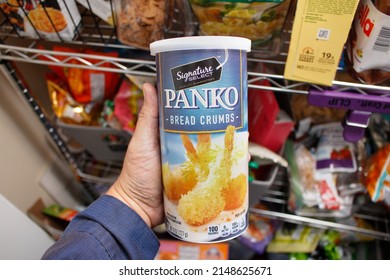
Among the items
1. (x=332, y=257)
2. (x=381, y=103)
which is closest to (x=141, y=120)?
(x=381, y=103)

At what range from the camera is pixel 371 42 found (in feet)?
1.50

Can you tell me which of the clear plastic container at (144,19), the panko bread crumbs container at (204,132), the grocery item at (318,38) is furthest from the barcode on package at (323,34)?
the clear plastic container at (144,19)

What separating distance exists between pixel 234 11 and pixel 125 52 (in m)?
0.29

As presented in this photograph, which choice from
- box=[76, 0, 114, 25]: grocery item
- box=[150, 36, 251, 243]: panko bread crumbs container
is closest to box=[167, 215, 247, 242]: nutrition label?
box=[150, 36, 251, 243]: panko bread crumbs container

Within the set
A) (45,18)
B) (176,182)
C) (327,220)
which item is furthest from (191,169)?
(327,220)

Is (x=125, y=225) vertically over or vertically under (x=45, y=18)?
under

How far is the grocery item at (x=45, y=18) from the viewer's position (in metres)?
0.55

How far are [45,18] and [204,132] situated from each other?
1.33 ft

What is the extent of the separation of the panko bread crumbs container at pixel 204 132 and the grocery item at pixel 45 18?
0.26 meters

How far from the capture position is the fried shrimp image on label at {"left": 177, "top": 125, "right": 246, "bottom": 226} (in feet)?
1.42

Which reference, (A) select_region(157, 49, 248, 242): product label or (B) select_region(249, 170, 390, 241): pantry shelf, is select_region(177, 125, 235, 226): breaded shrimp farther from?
(B) select_region(249, 170, 390, 241): pantry shelf

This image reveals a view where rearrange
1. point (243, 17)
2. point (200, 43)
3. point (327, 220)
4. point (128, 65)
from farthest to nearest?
point (327, 220) < point (128, 65) < point (243, 17) < point (200, 43)

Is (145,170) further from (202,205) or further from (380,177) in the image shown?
(380,177)
